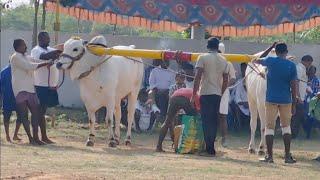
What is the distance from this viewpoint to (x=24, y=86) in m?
13.0

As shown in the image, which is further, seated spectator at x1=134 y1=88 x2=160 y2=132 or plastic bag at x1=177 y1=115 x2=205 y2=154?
seated spectator at x1=134 y1=88 x2=160 y2=132

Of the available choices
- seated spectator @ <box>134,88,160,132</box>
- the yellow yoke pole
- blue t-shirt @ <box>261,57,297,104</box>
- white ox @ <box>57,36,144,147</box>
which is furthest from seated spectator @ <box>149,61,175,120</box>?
blue t-shirt @ <box>261,57,297,104</box>

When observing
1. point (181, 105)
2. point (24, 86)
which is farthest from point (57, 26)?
point (181, 105)

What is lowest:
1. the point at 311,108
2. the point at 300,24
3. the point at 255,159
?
the point at 255,159

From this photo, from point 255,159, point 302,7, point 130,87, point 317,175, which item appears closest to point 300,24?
point 302,7

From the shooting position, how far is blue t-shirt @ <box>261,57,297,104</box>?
1137cm

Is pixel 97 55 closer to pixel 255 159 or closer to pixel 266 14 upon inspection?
pixel 255 159

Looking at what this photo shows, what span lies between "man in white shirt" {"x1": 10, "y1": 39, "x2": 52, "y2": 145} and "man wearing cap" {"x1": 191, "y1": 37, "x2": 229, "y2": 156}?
267 cm

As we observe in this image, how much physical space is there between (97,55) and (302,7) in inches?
235

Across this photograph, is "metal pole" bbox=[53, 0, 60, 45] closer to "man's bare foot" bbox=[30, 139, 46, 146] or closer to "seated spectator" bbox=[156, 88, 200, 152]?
"man's bare foot" bbox=[30, 139, 46, 146]

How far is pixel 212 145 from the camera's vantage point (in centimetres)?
1214

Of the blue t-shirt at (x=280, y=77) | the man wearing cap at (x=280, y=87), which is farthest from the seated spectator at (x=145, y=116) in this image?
the blue t-shirt at (x=280, y=77)

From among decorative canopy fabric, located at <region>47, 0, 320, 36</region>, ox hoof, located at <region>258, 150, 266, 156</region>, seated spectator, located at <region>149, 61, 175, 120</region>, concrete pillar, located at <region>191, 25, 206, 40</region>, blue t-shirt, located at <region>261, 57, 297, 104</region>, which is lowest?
ox hoof, located at <region>258, 150, 266, 156</region>

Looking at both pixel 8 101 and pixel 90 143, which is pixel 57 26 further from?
pixel 90 143
